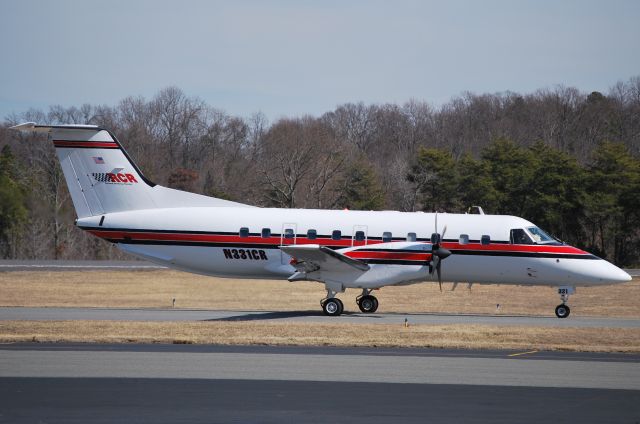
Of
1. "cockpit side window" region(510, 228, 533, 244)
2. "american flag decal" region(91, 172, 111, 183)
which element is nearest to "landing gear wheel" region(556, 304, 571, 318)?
"cockpit side window" region(510, 228, 533, 244)

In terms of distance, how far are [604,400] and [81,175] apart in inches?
823

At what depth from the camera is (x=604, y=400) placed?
14.1 metres

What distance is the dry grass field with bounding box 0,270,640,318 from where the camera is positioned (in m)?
36.9

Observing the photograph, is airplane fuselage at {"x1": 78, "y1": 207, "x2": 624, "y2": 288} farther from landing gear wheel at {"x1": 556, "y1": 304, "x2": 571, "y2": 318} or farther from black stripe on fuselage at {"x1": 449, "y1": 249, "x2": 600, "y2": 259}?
landing gear wheel at {"x1": 556, "y1": 304, "x2": 571, "y2": 318}

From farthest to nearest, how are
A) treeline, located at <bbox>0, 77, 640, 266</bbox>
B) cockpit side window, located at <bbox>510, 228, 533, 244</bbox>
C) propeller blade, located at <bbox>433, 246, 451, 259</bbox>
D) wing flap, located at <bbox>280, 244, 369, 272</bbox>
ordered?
treeline, located at <bbox>0, 77, 640, 266</bbox> → cockpit side window, located at <bbox>510, 228, 533, 244</bbox> → propeller blade, located at <bbox>433, 246, 451, 259</bbox> → wing flap, located at <bbox>280, 244, 369, 272</bbox>

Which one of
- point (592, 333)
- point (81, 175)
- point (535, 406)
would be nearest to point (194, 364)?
point (535, 406)

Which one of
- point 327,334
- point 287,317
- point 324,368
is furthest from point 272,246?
point 324,368

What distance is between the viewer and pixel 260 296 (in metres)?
39.9

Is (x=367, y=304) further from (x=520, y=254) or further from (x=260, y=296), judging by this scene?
(x=260, y=296)

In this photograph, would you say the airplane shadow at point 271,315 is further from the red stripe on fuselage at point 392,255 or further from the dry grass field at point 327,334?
the red stripe on fuselage at point 392,255

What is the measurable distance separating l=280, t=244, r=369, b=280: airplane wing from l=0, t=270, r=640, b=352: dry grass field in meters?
2.40

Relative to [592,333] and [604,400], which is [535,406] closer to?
[604,400]

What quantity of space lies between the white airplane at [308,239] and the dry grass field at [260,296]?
488 centimetres

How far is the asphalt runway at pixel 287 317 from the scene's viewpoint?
27.5 metres
